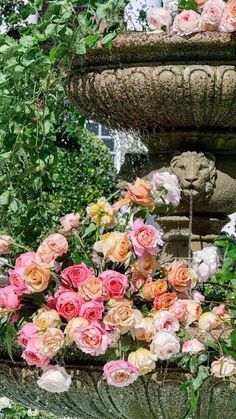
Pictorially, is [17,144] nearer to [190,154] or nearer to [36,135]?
[36,135]

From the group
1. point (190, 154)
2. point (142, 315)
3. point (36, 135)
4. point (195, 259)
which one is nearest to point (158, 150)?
point (190, 154)

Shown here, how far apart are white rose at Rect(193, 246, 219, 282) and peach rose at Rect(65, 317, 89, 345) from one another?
1.44 ft

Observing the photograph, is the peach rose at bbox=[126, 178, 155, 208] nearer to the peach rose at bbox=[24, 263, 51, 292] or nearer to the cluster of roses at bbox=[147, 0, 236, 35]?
the peach rose at bbox=[24, 263, 51, 292]

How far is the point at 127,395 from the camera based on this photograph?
9.98ft

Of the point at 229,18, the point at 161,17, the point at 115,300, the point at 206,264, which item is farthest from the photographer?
the point at 161,17

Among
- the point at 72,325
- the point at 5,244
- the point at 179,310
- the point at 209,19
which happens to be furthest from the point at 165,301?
the point at 209,19

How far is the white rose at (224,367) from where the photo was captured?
2859mm

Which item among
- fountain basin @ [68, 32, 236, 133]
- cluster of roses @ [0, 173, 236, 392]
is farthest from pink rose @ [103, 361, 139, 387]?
fountain basin @ [68, 32, 236, 133]

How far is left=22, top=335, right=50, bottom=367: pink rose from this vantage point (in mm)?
2902

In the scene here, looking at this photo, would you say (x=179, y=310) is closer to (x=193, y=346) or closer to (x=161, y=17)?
(x=193, y=346)

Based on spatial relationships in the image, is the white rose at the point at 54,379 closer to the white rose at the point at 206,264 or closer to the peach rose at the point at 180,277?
the peach rose at the point at 180,277

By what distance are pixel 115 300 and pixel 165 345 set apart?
18cm

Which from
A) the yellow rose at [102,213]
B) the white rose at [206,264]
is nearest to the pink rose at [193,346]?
the white rose at [206,264]

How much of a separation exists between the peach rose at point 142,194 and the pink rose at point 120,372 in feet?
1.49
